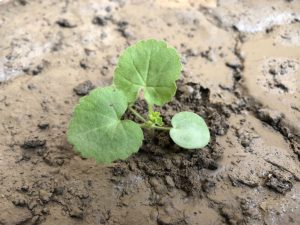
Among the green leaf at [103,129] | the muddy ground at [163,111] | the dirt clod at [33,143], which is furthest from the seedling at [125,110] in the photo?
the dirt clod at [33,143]

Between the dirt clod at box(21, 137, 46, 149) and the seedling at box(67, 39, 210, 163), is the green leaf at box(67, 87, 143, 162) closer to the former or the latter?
the seedling at box(67, 39, 210, 163)

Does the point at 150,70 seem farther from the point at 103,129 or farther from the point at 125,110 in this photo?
the point at 103,129

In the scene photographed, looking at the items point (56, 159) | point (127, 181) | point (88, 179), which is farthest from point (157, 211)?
point (56, 159)

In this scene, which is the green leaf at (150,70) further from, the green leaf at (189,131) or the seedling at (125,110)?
the green leaf at (189,131)

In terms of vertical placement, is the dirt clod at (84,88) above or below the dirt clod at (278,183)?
above

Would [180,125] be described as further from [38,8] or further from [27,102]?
[38,8]
